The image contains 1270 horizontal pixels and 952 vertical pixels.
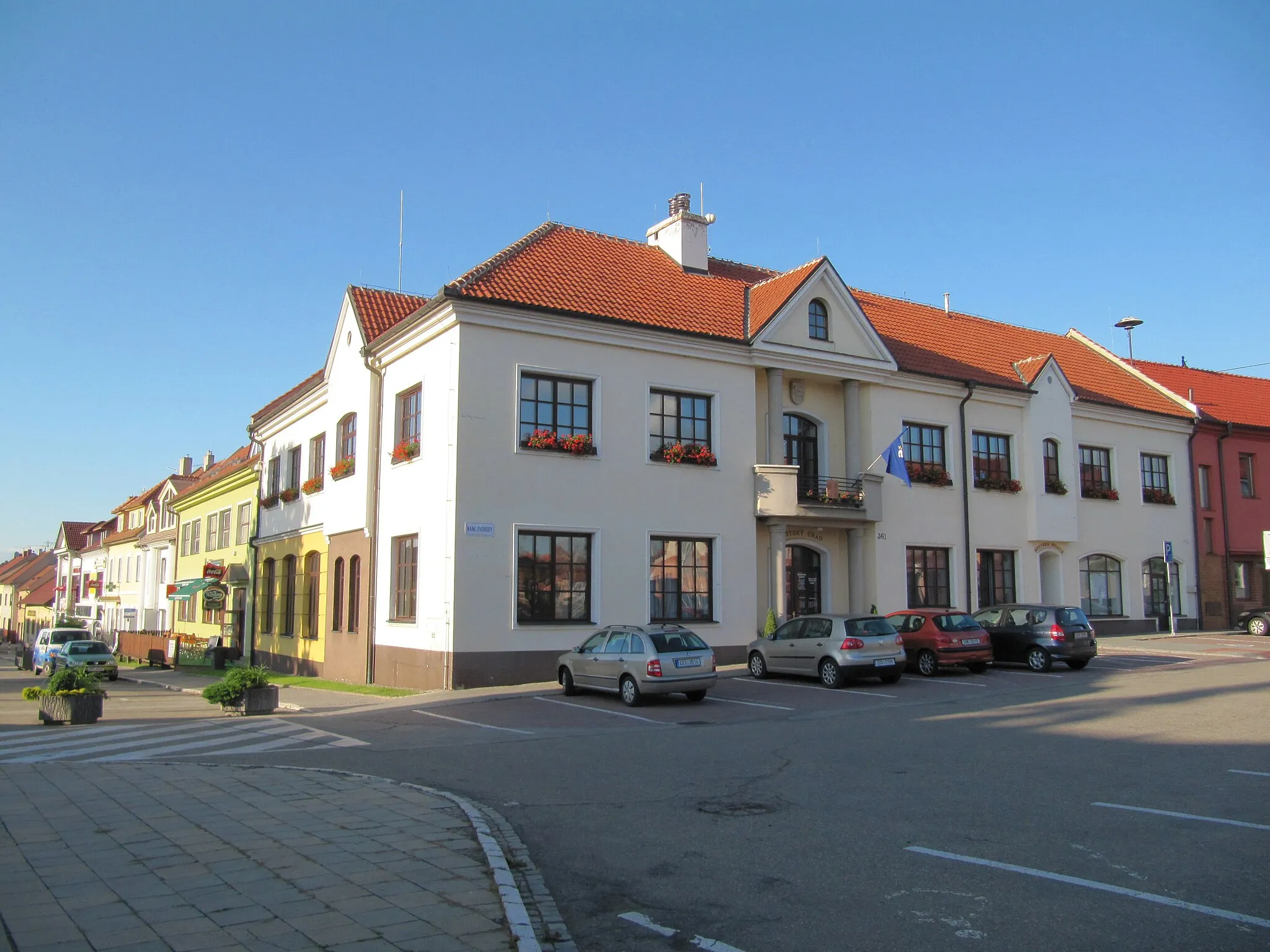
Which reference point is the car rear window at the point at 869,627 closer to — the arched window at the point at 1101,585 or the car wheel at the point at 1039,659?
the car wheel at the point at 1039,659

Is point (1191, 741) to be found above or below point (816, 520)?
below

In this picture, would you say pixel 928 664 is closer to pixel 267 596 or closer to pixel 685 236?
pixel 685 236

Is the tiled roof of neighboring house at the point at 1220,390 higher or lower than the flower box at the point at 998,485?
higher

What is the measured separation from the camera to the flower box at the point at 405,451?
22453mm

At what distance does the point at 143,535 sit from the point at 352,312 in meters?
39.7

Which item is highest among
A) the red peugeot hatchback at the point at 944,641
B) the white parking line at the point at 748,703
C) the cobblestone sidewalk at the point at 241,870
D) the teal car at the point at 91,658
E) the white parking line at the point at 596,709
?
the red peugeot hatchback at the point at 944,641

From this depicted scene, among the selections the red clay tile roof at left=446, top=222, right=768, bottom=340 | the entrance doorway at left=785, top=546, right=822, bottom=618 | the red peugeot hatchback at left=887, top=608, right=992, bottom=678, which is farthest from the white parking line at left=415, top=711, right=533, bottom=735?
the entrance doorway at left=785, top=546, right=822, bottom=618

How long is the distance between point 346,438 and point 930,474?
16.8 meters

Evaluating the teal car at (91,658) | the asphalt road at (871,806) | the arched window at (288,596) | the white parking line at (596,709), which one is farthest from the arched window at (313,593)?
the white parking line at (596,709)

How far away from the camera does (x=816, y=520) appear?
25281 millimetres

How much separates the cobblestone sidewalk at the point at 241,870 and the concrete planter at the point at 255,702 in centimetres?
802

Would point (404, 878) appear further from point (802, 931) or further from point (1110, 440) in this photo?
point (1110, 440)

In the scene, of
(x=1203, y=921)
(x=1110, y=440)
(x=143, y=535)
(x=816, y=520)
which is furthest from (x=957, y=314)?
(x=143, y=535)

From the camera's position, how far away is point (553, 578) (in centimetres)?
2152
